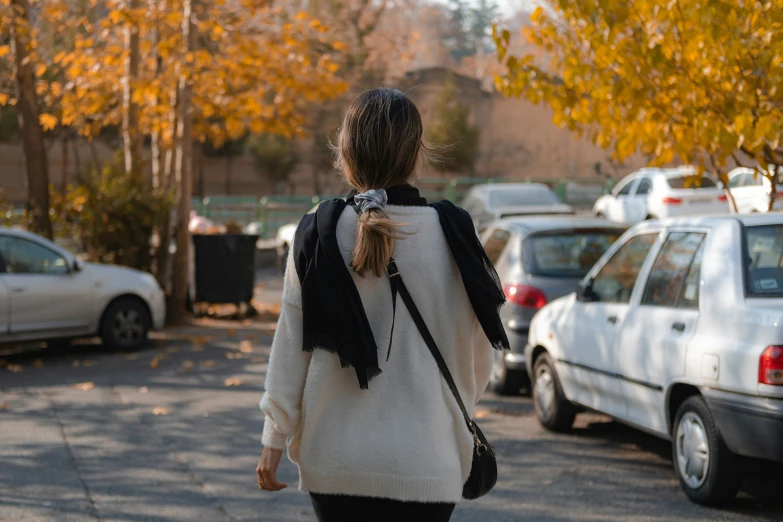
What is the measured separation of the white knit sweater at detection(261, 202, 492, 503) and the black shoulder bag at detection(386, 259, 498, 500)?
17mm

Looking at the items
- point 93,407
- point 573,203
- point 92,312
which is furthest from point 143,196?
point 573,203

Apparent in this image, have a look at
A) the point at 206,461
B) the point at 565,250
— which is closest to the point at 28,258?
the point at 206,461

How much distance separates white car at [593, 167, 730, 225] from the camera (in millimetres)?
23344

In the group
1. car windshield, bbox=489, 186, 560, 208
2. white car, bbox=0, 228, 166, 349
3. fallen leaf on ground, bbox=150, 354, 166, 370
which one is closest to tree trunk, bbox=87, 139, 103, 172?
white car, bbox=0, 228, 166, 349

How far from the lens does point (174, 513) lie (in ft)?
19.1

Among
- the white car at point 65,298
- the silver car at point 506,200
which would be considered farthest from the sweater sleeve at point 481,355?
the silver car at point 506,200

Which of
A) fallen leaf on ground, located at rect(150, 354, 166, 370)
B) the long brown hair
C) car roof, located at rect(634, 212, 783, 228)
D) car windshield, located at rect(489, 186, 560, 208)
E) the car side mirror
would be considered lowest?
fallen leaf on ground, located at rect(150, 354, 166, 370)

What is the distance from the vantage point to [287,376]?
2.68 meters

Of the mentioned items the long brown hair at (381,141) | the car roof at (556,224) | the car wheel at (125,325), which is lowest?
the car wheel at (125,325)

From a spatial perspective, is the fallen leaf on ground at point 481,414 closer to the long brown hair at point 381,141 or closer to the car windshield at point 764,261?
the car windshield at point 764,261

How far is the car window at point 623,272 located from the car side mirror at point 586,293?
1.1 inches

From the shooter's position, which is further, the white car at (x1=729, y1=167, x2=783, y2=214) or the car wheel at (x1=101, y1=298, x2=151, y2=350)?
the white car at (x1=729, y1=167, x2=783, y2=214)

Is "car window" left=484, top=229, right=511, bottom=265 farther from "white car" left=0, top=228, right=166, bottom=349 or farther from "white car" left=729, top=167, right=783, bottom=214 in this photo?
"white car" left=729, top=167, right=783, bottom=214

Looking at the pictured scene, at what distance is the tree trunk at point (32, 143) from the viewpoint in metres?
14.6
